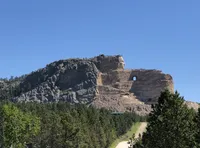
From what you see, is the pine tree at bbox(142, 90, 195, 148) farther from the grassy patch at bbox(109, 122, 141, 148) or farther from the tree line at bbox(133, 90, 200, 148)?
the grassy patch at bbox(109, 122, 141, 148)

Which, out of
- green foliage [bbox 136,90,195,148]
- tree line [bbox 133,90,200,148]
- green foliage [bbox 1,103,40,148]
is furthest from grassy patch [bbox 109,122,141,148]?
green foliage [bbox 136,90,195,148]

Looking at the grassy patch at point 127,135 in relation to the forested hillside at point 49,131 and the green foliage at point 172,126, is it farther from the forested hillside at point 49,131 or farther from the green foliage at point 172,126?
the green foliage at point 172,126

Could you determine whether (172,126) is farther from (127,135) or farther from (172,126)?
(127,135)

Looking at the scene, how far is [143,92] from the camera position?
19700 cm

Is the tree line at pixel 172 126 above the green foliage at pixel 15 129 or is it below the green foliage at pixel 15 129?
below

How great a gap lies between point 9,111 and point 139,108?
111 m

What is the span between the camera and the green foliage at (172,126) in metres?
35.5

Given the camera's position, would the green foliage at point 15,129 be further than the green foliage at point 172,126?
Yes

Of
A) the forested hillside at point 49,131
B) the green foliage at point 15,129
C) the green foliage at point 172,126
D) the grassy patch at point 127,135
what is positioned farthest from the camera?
the grassy patch at point 127,135

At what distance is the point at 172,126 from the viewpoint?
35.8m

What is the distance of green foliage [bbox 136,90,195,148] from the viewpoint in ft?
116

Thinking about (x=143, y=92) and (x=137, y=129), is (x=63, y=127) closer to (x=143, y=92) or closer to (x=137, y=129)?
(x=137, y=129)

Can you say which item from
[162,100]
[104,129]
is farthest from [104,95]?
[162,100]

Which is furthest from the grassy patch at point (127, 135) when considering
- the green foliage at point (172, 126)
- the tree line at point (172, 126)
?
the green foliage at point (172, 126)
